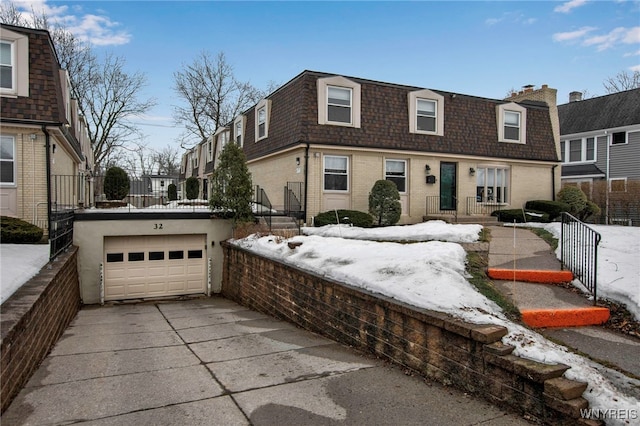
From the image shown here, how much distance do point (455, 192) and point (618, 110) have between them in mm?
15147

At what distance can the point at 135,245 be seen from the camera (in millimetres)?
14688

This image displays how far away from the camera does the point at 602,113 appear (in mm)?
26547

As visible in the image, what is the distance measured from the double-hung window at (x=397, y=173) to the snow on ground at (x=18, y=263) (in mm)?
11995

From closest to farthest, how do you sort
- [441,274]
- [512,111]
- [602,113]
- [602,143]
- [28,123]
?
[441,274]
[28,123]
[512,111]
[602,143]
[602,113]

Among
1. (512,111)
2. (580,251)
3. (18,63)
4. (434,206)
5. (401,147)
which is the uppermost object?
(512,111)

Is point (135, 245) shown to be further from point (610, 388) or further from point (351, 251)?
point (610, 388)

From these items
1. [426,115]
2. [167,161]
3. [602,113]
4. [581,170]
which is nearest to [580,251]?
[426,115]

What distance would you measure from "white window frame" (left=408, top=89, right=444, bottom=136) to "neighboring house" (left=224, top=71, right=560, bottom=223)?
4cm

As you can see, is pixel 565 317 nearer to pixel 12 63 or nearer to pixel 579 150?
pixel 12 63

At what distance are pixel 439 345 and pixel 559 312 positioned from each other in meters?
2.14

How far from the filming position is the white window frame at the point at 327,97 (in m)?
15.9

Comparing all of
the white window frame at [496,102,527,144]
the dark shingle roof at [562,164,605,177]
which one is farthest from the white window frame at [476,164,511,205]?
the dark shingle roof at [562,164,605,177]

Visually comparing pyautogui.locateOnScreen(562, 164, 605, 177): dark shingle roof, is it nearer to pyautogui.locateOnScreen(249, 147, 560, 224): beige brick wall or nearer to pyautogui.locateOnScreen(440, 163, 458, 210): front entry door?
pyautogui.locateOnScreen(249, 147, 560, 224): beige brick wall

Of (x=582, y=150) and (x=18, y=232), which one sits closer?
(x=18, y=232)
